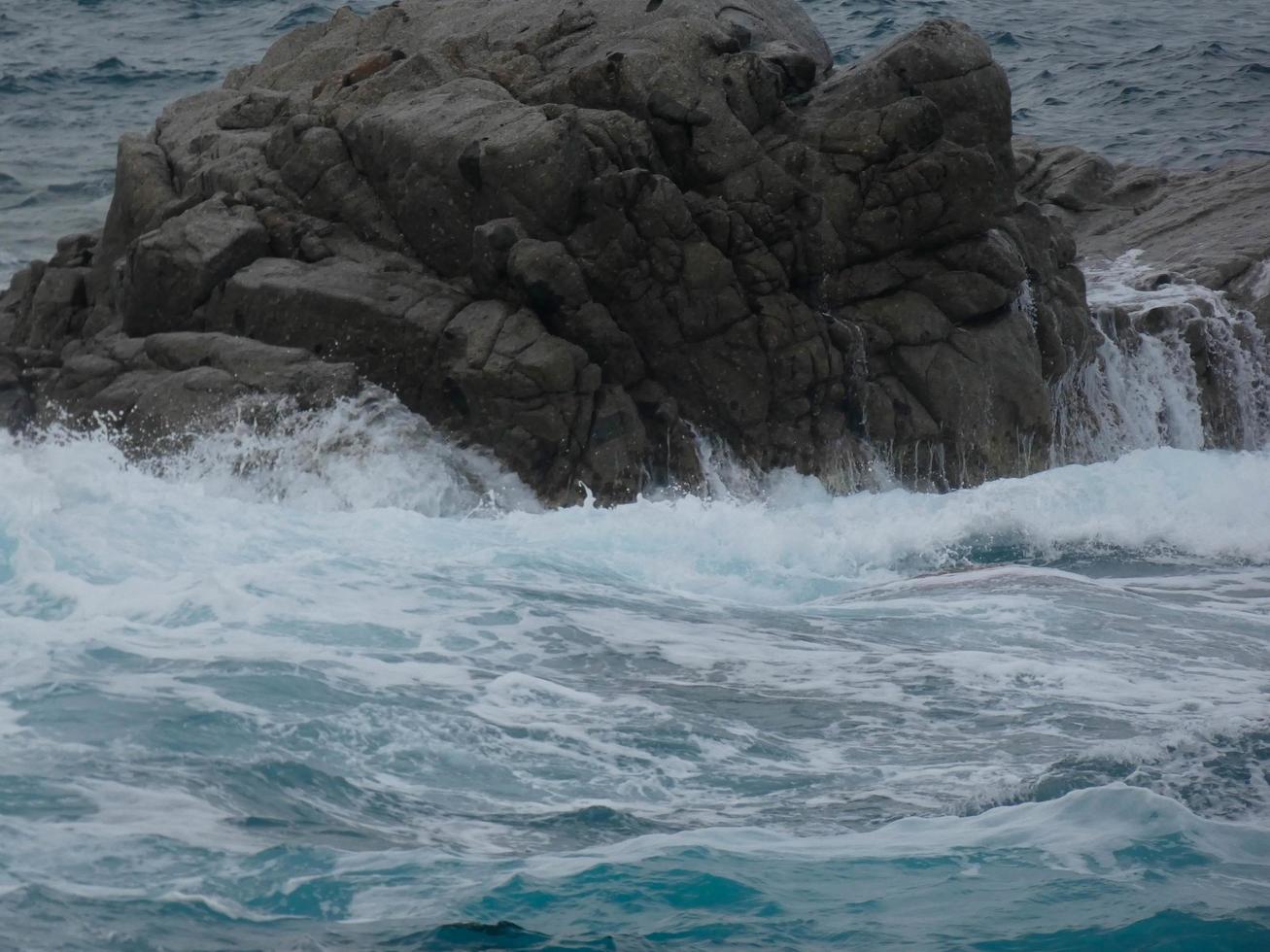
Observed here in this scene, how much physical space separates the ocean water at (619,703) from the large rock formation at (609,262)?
533 mm

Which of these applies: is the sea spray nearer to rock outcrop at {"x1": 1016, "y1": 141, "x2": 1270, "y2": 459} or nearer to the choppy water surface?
rock outcrop at {"x1": 1016, "y1": 141, "x2": 1270, "y2": 459}

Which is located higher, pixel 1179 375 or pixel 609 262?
pixel 609 262

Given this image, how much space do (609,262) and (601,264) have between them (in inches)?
2.5

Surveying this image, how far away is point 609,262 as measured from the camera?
479 inches

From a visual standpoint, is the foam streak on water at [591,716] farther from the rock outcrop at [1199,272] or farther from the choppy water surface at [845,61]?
the choppy water surface at [845,61]

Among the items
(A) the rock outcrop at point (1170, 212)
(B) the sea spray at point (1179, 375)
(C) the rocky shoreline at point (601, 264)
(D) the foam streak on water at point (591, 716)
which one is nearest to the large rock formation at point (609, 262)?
(C) the rocky shoreline at point (601, 264)

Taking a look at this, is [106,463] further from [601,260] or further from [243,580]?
[601,260]

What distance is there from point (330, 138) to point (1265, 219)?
918cm

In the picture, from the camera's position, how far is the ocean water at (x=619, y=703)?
5.44 meters

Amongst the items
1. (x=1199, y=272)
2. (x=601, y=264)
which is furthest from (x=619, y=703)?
(x=1199, y=272)

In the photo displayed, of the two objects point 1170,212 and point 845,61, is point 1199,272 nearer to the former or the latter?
point 1170,212

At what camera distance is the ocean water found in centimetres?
544

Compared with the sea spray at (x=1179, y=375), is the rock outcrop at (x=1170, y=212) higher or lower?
higher

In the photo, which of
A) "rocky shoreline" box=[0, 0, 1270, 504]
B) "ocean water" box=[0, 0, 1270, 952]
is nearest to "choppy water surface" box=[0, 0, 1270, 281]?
"rocky shoreline" box=[0, 0, 1270, 504]
